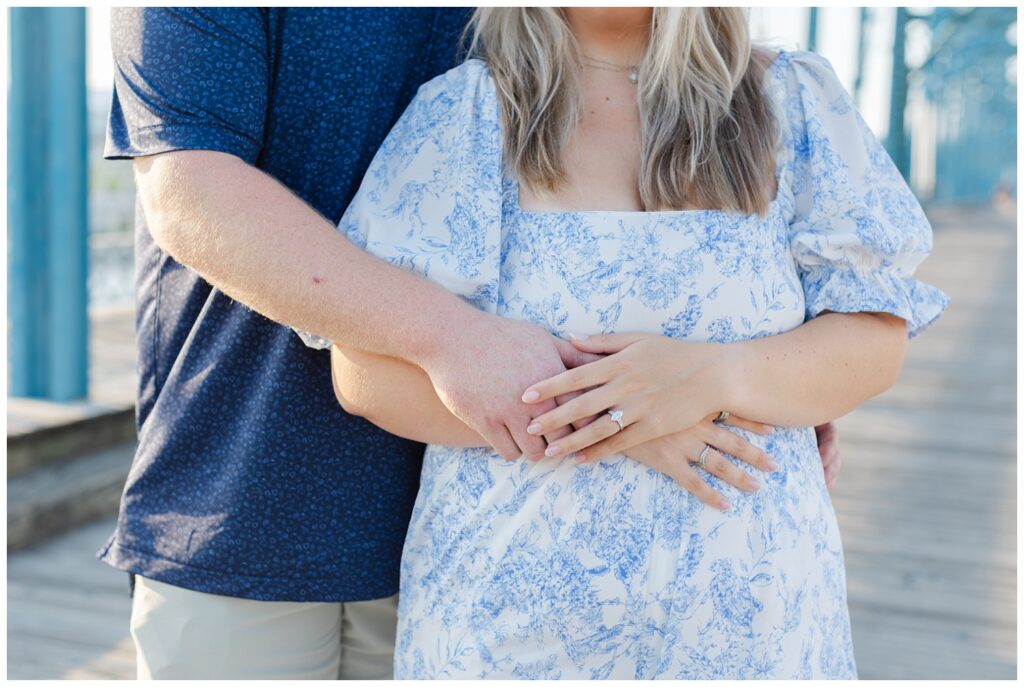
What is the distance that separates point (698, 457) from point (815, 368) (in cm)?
18

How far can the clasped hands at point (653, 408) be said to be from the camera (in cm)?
126

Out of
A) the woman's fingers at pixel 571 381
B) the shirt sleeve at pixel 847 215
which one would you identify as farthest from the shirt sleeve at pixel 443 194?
the shirt sleeve at pixel 847 215

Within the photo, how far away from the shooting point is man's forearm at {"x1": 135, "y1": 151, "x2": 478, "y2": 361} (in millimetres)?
1255

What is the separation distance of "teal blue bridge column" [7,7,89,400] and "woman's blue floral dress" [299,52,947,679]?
10.1 feet

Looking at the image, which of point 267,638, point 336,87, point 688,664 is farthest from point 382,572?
point 336,87

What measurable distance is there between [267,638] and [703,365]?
0.67 metres

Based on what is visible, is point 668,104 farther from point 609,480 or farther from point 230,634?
point 230,634

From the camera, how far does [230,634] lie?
1.48m

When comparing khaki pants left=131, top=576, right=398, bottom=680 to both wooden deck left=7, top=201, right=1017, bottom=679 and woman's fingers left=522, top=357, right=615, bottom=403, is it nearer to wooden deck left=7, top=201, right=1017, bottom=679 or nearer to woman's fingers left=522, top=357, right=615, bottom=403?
woman's fingers left=522, top=357, right=615, bottom=403

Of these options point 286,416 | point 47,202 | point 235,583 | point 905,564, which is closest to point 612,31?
point 286,416

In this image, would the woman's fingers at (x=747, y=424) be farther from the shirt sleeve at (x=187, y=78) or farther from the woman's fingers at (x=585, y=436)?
the shirt sleeve at (x=187, y=78)

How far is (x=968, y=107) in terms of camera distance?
162 feet

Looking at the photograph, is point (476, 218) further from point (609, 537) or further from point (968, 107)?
point (968, 107)

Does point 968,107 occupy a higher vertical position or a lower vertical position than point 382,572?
lower
